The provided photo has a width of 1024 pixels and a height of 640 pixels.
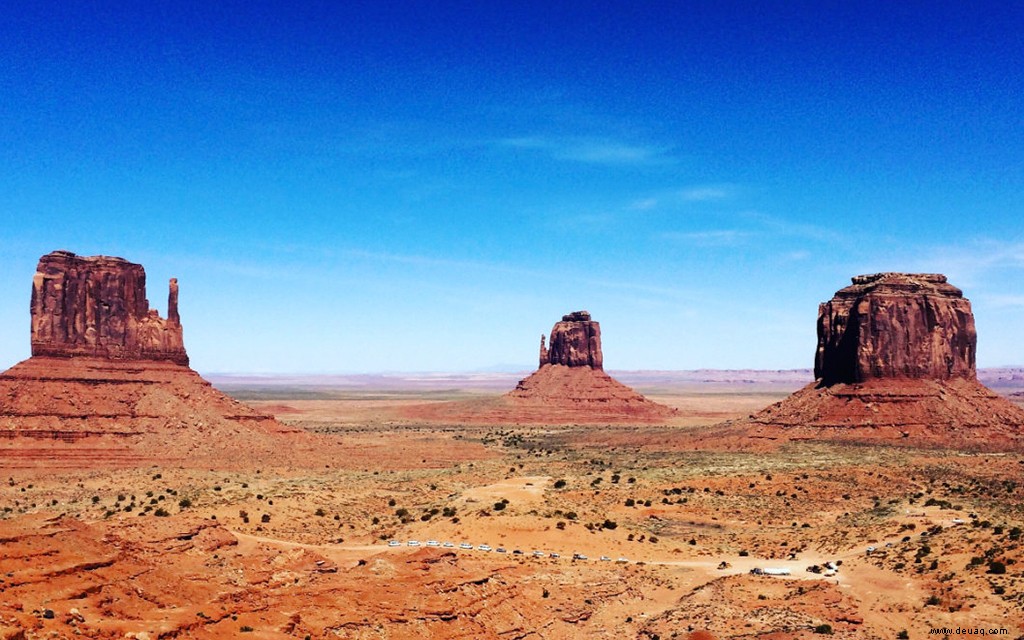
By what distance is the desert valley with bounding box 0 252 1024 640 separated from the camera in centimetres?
2964

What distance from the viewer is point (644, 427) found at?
146 metres

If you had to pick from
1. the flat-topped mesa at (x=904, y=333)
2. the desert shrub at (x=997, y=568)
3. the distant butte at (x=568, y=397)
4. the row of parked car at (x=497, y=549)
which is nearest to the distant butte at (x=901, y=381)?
the flat-topped mesa at (x=904, y=333)

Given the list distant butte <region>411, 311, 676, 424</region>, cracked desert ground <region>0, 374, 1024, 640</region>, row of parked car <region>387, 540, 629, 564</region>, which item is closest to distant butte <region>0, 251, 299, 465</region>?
cracked desert ground <region>0, 374, 1024, 640</region>

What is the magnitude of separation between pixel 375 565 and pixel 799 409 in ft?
254

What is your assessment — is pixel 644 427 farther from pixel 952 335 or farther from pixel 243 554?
pixel 243 554

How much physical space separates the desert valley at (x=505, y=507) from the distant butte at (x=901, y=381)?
0.28 m

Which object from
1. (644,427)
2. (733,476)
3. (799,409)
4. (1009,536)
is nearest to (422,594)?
(1009,536)

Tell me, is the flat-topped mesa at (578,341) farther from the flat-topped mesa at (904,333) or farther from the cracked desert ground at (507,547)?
the cracked desert ground at (507,547)

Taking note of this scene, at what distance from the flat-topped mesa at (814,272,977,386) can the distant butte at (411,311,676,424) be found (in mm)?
64092

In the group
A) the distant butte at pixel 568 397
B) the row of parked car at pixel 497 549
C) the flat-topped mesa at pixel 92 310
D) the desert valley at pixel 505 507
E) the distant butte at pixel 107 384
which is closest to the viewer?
the desert valley at pixel 505 507

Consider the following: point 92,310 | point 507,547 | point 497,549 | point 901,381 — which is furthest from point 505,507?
point 901,381

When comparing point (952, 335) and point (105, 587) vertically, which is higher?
point (952, 335)

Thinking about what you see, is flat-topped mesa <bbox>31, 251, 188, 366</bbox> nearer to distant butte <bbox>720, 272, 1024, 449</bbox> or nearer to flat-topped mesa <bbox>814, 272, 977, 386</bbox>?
distant butte <bbox>720, 272, 1024, 449</bbox>

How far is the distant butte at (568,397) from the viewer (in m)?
165
